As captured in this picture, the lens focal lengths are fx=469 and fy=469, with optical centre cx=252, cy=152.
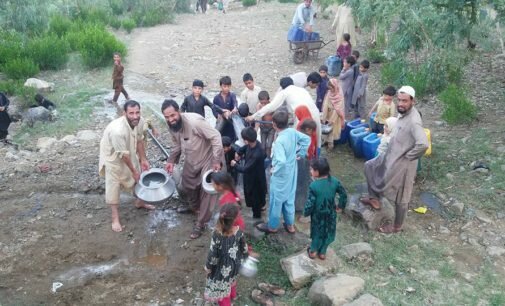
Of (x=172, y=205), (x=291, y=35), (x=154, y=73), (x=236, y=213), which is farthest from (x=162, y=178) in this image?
(x=291, y=35)

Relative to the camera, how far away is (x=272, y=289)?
4.03m

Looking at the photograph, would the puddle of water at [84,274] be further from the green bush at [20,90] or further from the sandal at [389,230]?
the green bush at [20,90]

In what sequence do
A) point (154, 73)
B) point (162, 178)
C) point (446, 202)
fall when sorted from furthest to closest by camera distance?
1. point (154, 73)
2. point (446, 202)
3. point (162, 178)

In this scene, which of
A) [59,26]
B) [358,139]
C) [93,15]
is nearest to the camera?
[358,139]

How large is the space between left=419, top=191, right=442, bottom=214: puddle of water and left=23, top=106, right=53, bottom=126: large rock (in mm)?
5818

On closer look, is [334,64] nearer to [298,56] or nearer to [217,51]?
[298,56]

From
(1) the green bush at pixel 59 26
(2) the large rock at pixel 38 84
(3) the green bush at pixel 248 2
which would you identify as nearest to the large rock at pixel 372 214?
(2) the large rock at pixel 38 84

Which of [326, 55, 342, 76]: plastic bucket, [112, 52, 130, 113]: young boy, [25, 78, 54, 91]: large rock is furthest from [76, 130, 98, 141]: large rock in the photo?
[326, 55, 342, 76]: plastic bucket

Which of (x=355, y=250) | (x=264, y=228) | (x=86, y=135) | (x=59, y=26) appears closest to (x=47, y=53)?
(x=59, y=26)

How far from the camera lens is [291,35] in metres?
11.2

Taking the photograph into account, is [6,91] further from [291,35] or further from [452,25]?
[452,25]

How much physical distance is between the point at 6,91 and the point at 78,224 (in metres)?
4.55

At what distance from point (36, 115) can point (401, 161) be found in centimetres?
579

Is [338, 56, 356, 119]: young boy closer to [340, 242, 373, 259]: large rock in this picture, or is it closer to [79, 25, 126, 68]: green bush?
[340, 242, 373, 259]: large rock
